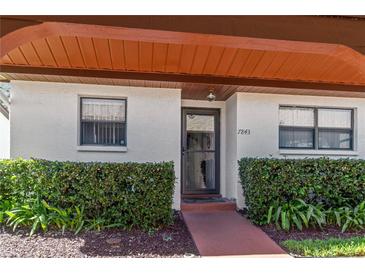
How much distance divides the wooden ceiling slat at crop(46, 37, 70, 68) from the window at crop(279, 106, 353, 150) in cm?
496

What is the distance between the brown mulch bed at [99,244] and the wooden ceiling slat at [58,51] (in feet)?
9.77

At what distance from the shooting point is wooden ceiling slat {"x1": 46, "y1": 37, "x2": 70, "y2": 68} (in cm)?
409

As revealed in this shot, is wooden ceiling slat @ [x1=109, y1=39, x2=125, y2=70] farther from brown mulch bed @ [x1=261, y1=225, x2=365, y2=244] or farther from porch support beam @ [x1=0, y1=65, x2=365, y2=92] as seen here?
brown mulch bed @ [x1=261, y1=225, x2=365, y2=244]

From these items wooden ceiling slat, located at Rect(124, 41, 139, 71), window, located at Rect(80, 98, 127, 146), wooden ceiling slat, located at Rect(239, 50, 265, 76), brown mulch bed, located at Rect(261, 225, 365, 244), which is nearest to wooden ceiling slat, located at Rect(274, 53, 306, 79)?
wooden ceiling slat, located at Rect(239, 50, 265, 76)

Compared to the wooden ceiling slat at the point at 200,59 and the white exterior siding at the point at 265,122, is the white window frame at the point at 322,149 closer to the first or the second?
the white exterior siding at the point at 265,122

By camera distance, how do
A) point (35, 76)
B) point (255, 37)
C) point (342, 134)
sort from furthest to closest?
point (342, 134) < point (35, 76) < point (255, 37)

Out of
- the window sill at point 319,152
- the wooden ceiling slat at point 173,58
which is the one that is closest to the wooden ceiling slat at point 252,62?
the wooden ceiling slat at point 173,58

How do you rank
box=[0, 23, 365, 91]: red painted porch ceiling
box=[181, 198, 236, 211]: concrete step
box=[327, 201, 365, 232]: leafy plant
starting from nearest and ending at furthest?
1. box=[0, 23, 365, 91]: red painted porch ceiling
2. box=[327, 201, 365, 232]: leafy plant
3. box=[181, 198, 236, 211]: concrete step

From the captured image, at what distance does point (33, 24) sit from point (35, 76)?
2.87 meters

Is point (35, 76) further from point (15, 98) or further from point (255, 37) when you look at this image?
point (255, 37)

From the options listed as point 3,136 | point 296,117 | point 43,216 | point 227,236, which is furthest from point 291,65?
point 3,136
